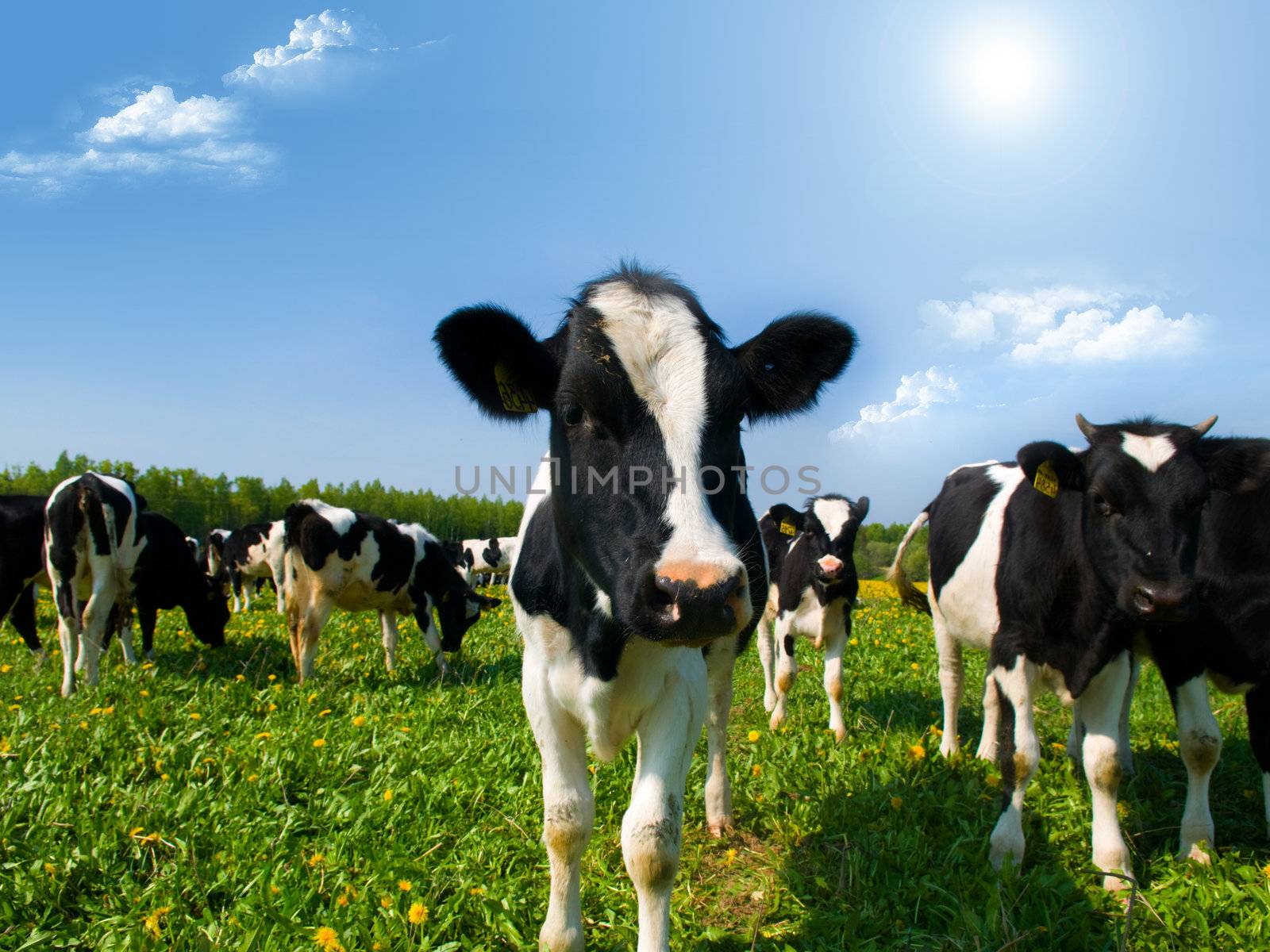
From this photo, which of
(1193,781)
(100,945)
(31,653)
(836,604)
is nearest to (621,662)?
(100,945)

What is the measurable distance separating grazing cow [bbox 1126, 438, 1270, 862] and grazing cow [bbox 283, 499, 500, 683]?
22.0ft

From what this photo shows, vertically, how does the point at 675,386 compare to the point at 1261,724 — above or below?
above

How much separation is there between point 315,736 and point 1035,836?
4.58 metres

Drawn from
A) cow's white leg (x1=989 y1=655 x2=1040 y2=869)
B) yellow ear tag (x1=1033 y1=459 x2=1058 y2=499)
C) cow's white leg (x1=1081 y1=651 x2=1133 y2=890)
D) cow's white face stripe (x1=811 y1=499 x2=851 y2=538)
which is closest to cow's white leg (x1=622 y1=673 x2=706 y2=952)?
cow's white leg (x1=989 y1=655 x2=1040 y2=869)

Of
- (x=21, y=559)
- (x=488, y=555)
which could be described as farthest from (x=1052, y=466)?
(x=488, y=555)

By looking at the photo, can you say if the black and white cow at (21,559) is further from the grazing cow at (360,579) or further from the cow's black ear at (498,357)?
the cow's black ear at (498,357)

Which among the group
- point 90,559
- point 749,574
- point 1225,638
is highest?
point 749,574

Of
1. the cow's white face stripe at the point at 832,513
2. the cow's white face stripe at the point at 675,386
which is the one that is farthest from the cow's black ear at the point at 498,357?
the cow's white face stripe at the point at 832,513

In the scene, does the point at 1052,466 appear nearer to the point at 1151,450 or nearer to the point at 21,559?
the point at 1151,450

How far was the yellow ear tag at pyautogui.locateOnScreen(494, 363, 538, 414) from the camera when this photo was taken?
10.7 ft

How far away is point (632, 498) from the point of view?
2625 mm

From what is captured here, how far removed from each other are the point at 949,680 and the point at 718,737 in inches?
103

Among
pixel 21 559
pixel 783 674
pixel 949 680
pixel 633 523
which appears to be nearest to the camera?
pixel 633 523

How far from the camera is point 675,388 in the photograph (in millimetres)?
2779
